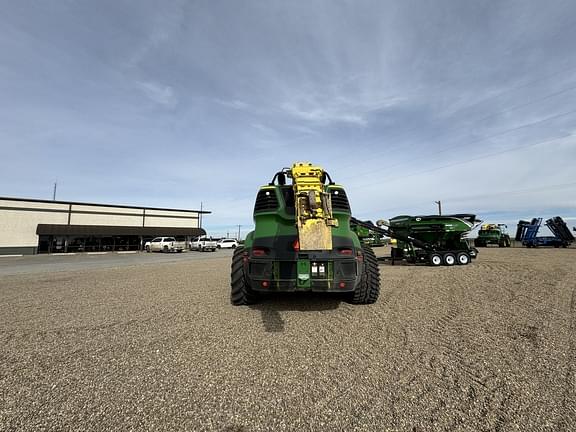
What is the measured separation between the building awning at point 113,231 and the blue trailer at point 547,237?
147 feet

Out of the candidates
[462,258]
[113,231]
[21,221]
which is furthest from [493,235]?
[21,221]

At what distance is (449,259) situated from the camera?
14.2m

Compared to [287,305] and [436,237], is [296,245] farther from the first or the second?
[436,237]

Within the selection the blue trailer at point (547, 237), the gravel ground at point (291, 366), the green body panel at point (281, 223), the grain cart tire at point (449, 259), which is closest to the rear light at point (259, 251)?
the green body panel at point (281, 223)

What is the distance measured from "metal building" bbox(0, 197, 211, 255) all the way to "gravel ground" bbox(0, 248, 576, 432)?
32.3 meters

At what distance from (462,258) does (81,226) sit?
38830mm

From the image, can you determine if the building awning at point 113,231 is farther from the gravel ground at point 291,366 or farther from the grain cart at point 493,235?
the grain cart at point 493,235

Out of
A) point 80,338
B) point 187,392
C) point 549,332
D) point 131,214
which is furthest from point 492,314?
point 131,214

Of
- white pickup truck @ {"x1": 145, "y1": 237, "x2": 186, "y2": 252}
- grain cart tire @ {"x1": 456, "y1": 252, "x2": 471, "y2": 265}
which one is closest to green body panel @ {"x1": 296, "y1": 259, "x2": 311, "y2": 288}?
grain cart tire @ {"x1": 456, "y1": 252, "x2": 471, "y2": 265}

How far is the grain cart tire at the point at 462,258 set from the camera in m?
14.2

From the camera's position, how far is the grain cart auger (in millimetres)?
4750

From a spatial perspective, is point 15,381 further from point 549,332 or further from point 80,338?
point 549,332

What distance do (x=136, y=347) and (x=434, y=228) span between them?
14.5 meters

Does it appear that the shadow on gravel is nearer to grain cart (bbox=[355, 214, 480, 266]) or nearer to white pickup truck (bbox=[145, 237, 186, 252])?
grain cart (bbox=[355, 214, 480, 266])
